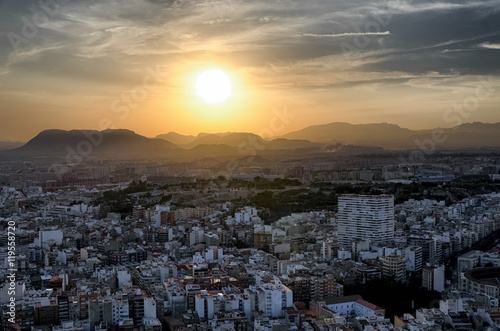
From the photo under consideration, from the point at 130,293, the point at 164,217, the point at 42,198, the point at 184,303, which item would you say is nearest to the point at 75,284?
the point at 130,293

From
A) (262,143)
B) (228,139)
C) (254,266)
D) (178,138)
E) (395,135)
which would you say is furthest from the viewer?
(178,138)

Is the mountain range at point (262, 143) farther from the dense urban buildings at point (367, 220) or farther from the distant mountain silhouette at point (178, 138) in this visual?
the dense urban buildings at point (367, 220)

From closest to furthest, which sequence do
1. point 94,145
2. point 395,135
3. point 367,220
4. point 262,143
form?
1. point 367,220
2. point 94,145
3. point 395,135
4. point 262,143

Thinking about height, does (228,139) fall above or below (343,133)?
below

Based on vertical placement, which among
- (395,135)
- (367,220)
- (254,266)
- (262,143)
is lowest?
(254,266)

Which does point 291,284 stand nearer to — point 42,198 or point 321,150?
point 42,198

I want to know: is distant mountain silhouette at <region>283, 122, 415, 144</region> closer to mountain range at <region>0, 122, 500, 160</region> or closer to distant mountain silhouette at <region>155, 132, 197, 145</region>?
mountain range at <region>0, 122, 500, 160</region>

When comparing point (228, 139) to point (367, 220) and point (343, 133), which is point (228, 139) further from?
point (367, 220)

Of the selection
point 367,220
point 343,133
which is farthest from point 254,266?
point 343,133
